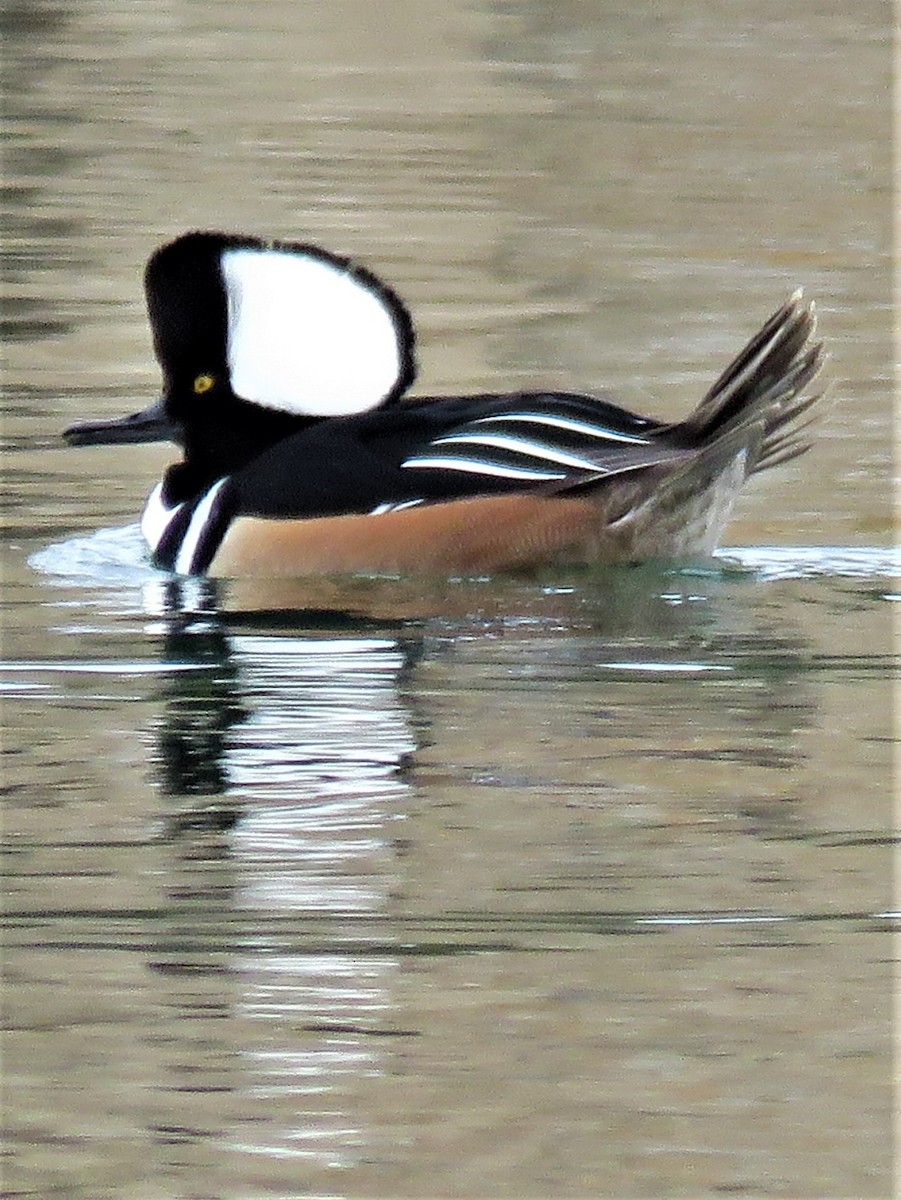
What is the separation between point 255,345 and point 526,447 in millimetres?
879

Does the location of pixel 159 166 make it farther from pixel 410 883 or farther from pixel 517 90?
pixel 410 883

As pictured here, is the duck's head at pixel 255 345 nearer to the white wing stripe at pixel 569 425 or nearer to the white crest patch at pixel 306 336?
the white crest patch at pixel 306 336

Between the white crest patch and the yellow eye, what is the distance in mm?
61

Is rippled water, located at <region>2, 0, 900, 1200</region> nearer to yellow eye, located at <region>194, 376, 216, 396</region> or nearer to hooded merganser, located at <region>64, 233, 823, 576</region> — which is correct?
hooded merganser, located at <region>64, 233, 823, 576</region>

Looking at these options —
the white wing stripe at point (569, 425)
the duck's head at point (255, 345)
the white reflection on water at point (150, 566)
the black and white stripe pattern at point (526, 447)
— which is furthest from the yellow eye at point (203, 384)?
the white wing stripe at point (569, 425)

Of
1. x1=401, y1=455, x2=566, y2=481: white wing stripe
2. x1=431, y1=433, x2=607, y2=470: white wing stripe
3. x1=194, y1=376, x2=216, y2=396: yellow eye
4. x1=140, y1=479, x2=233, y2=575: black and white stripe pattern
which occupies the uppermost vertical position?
x1=194, y1=376, x2=216, y2=396: yellow eye

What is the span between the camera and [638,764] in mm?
5297

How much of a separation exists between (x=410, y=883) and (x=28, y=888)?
650mm

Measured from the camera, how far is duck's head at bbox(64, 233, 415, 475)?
7.00 metres

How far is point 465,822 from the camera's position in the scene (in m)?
4.91

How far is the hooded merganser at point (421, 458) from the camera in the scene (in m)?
6.81

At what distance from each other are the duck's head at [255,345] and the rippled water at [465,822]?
40cm

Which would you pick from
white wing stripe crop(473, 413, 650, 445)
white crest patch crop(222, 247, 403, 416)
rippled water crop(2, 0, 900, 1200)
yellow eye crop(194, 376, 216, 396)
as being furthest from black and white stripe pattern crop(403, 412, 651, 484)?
yellow eye crop(194, 376, 216, 396)

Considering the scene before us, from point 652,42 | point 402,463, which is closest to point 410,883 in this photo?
point 402,463
